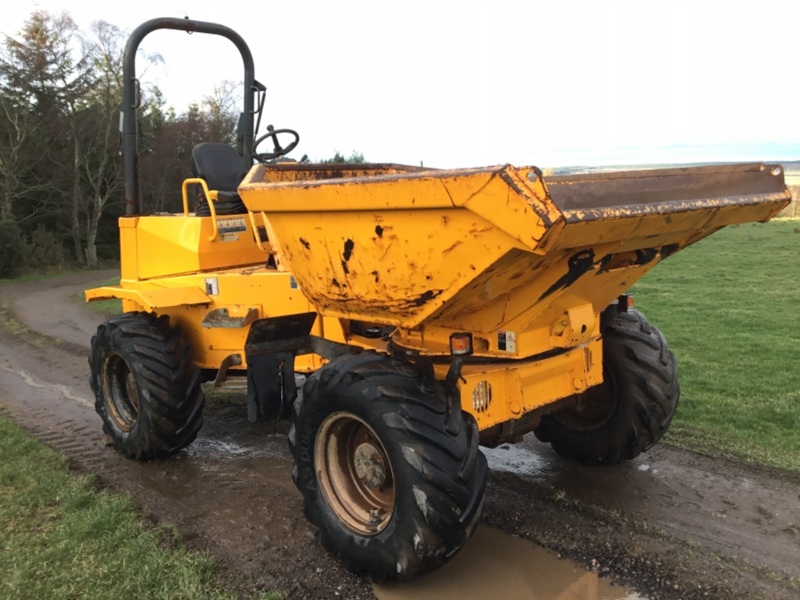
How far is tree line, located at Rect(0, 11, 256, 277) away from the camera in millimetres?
23516

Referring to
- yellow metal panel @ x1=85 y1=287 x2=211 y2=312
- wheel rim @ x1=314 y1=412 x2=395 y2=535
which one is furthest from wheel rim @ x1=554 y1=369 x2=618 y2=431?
yellow metal panel @ x1=85 y1=287 x2=211 y2=312

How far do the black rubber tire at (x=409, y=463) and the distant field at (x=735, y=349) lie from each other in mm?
2604

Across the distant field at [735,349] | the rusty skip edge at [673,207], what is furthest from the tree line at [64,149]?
the rusty skip edge at [673,207]

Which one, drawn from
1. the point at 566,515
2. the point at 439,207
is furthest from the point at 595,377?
the point at 439,207

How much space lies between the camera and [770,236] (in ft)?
75.8

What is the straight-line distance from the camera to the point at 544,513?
13.6 feet

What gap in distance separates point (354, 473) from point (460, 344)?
0.96 m

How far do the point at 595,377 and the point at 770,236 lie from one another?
22.0 metres

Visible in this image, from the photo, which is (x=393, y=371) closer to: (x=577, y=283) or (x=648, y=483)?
(x=577, y=283)

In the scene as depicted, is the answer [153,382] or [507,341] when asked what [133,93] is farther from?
[507,341]

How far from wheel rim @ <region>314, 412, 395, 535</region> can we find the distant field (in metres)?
2.58

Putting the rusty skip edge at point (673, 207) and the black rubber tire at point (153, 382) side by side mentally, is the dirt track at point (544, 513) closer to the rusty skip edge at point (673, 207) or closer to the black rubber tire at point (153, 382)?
the black rubber tire at point (153, 382)

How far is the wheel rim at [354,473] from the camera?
3619 mm

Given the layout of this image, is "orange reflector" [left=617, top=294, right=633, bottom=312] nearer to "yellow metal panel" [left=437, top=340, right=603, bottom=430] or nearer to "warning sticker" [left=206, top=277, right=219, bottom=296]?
"yellow metal panel" [left=437, top=340, right=603, bottom=430]
